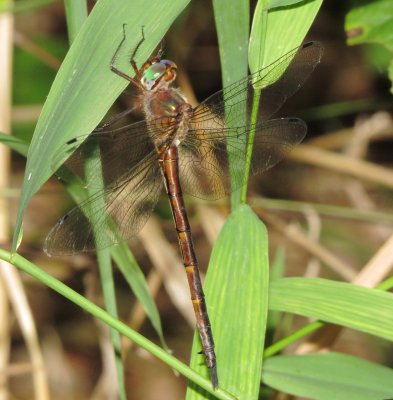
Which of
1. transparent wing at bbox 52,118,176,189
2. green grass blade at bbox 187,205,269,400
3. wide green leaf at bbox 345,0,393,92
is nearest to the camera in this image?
green grass blade at bbox 187,205,269,400

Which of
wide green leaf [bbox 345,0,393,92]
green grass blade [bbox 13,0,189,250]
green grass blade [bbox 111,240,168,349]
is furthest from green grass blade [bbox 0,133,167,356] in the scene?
wide green leaf [bbox 345,0,393,92]

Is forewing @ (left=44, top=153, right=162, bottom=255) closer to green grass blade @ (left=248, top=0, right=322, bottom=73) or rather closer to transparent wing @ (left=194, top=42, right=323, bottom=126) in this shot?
transparent wing @ (left=194, top=42, right=323, bottom=126)

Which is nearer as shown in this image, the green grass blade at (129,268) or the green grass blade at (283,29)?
the green grass blade at (283,29)

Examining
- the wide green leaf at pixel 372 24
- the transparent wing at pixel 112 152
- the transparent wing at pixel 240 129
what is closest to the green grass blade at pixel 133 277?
the transparent wing at pixel 112 152

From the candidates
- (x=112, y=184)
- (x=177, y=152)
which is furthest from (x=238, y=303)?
(x=177, y=152)

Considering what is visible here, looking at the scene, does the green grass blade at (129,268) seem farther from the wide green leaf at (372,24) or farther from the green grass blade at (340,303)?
the wide green leaf at (372,24)
